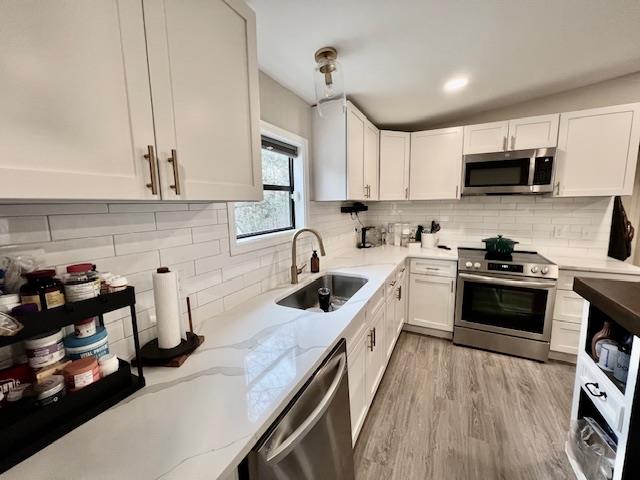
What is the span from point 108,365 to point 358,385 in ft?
3.97

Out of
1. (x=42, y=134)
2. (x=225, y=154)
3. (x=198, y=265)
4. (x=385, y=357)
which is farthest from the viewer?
(x=385, y=357)

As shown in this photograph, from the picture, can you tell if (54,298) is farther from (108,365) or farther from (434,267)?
(434,267)

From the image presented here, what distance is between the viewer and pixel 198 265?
1.26 m

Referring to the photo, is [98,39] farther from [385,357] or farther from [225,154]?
[385,357]

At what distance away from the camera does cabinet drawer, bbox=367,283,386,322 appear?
161 cm

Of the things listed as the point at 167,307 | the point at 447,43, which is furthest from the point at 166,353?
the point at 447,43

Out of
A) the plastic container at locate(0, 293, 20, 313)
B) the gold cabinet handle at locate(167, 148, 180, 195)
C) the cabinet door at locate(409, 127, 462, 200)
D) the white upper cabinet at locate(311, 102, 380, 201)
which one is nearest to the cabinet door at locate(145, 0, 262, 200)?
the gold cabinet handle at locate(167, 148, 180, 195)

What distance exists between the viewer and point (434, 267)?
8.74ft

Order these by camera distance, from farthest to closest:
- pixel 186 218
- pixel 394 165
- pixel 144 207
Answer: pixel 394 165
pixel 186 218
pixel 144 207

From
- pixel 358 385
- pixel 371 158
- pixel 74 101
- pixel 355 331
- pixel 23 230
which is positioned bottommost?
pixel 358 385

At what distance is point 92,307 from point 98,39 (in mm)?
651

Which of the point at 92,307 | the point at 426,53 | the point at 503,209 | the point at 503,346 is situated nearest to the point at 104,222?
the point at 92,307

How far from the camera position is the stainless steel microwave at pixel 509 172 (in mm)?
2357

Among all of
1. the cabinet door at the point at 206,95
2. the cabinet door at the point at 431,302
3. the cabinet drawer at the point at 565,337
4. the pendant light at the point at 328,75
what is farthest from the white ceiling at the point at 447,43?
the cabinet drawer at the point at 565,337
